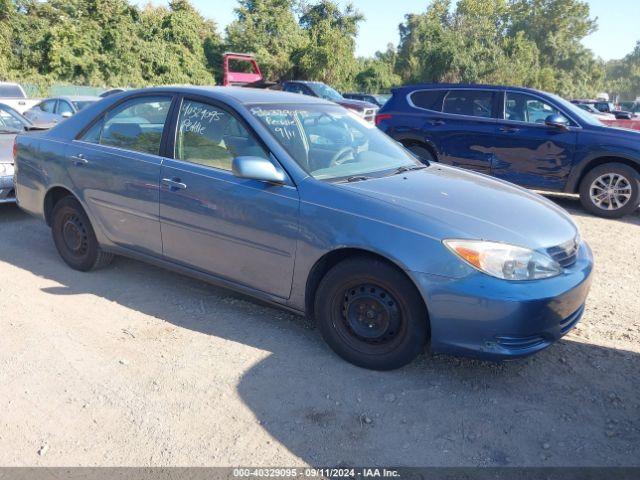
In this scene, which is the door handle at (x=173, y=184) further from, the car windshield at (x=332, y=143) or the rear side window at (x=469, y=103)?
the rear side window at (x=469, y=103)

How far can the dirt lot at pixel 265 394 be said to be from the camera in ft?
8.94

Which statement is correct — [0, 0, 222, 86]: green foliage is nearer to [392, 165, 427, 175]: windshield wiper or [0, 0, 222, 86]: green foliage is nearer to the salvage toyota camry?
the salvage toyota camry

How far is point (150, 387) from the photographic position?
322 cm

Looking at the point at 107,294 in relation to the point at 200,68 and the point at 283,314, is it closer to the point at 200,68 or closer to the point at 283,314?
the point at 283,314

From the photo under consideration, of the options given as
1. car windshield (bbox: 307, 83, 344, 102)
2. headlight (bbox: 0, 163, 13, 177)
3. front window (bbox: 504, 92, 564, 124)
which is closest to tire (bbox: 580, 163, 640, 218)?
front window (bbox: 504, 92, 564, 124)

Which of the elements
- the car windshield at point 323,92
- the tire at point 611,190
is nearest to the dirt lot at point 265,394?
the tire at point 611,190

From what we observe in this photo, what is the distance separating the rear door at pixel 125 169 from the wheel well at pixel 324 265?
53.4 inches

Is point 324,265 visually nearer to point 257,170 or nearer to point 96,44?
point 257,170

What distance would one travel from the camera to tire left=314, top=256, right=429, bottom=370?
3.17 m

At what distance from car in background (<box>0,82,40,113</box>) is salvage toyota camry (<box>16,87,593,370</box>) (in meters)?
13.9

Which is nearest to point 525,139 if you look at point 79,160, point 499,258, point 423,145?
point 423,145

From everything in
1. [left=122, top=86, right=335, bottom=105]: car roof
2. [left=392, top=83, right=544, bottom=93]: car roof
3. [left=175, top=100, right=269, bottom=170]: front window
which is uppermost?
[left=392, top=83, right=544, bottom=93]: car roof

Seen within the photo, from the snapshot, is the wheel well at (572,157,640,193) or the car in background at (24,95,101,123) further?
the car in background at (24,95,101,123)

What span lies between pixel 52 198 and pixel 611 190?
6713 mm
